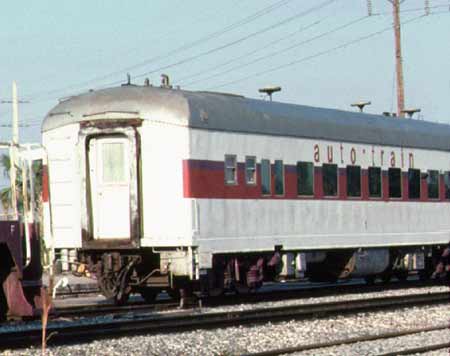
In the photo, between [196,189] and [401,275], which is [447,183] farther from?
[196,189]

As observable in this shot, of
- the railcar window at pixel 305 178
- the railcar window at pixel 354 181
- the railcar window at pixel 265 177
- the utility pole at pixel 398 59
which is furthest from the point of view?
the utility pole at pixel 398 59

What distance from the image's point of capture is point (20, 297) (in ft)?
46.5

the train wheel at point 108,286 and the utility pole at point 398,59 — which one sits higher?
the utility pole at point 398,59

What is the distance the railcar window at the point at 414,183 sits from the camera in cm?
2602

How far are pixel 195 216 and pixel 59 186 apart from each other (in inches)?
106

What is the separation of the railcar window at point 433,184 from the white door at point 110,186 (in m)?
9.24

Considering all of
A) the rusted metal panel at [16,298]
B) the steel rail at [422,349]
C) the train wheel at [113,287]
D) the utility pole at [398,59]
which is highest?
the utility pole at [398,59]

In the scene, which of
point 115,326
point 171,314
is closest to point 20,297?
point 115,326

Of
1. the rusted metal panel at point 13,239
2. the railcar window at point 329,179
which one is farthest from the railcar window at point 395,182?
the rusted metal panel at point 13,239

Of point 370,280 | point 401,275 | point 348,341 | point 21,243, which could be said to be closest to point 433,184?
point 401,275

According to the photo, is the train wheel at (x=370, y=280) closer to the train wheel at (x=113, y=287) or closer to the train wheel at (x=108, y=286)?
the train wheel at (x=113, y=287)

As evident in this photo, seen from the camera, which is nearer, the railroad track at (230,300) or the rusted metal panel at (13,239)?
the rusted metal panel at (13,239)

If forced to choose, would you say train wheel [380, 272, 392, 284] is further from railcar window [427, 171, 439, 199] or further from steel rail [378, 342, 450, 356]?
steel rail [378, 342, 450, 356]

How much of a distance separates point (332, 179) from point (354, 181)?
0.85 m
